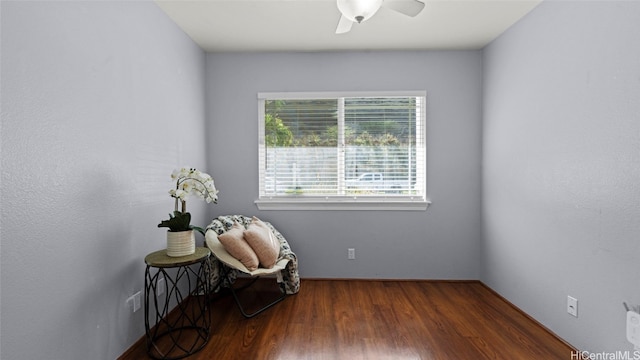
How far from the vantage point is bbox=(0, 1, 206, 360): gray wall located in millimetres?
1300

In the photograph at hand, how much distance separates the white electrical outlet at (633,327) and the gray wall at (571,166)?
64 mm

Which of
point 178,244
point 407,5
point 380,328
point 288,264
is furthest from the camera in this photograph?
point 288,264

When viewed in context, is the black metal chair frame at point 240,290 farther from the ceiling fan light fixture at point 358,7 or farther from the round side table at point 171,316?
the ceiling fan light fixture at point 358,7

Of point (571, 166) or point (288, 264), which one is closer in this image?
point (571, 166)

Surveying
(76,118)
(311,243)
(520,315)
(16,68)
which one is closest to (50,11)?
(16,68)

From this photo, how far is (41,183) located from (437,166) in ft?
10.6

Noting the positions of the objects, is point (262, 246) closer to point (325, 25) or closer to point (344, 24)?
point (344, 24)

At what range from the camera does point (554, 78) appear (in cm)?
219

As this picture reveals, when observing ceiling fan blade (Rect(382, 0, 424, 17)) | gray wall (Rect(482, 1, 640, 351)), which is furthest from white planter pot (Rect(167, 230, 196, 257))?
gray wall (Rect(482, 1, 640, 351))

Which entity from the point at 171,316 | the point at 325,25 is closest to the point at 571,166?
the point at 325,25

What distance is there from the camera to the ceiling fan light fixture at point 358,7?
169 cm

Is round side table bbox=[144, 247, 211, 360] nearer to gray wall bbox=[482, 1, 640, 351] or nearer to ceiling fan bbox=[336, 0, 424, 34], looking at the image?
ceiling fan bbox=[336, 0, 424, 34]

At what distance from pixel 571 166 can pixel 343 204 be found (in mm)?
1970

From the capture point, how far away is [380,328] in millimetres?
2346
